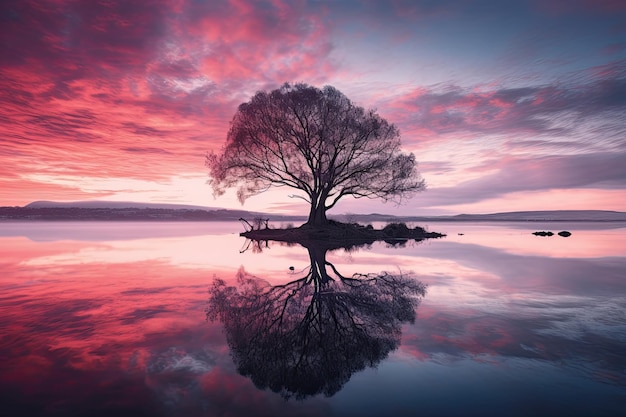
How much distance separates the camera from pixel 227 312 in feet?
24.0

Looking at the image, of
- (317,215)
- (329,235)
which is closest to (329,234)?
(329,235)

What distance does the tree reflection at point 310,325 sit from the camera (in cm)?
443

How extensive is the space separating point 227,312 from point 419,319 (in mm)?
3883

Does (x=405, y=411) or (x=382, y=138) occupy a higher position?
(x=382, y=138)

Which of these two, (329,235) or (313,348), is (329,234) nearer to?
(329,235)

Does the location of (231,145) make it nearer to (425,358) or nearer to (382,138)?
(382,138)

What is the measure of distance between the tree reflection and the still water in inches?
1.3

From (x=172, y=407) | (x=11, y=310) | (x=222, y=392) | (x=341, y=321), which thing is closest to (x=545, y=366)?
(x=341, y=321)

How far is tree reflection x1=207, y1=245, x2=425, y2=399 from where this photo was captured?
4.43 meters

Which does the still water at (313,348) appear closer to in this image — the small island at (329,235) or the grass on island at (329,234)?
the small island at (329,235)

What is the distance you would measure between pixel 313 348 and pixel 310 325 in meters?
1.12

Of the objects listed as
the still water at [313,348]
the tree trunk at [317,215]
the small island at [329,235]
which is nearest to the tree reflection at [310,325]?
the still water at [313,348]

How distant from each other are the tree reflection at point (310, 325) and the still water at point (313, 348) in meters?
0.03

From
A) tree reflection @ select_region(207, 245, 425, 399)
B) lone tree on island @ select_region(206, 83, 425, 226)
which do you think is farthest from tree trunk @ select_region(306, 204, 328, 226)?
tree reflection @ select_region(207, 245, 425, 399)
